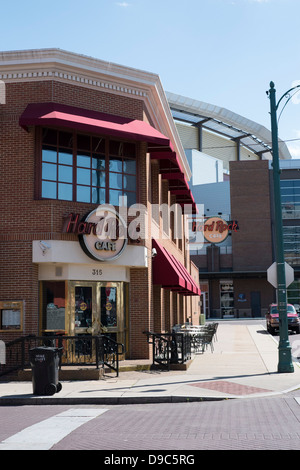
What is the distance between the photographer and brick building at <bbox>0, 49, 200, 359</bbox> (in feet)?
56.6

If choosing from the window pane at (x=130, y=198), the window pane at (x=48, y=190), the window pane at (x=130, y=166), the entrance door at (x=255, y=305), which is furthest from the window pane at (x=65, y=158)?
the entrance door at (x=255, y=305)

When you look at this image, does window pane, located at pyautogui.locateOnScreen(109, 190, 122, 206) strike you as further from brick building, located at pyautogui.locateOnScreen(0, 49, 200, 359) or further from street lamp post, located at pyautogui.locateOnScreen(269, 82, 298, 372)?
street lamp post, located at pyautogui.locateOnScreen(269, 82, 298, 372)

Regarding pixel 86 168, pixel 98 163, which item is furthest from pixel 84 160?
pixel 98 163

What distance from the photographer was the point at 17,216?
17.5 m

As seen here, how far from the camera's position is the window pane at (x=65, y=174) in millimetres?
17984

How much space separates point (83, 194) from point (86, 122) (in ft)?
7.62

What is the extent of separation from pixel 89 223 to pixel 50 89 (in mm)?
4442

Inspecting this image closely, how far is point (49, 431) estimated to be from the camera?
28.7 feet

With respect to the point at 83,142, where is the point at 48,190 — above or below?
below

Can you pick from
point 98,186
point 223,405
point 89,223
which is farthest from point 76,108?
point 223,405

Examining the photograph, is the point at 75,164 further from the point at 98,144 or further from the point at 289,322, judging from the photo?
the point at 289,322

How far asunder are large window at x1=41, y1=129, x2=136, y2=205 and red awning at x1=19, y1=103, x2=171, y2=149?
71 centimetres

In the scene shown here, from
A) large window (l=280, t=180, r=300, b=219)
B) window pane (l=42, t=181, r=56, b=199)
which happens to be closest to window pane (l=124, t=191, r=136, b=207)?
window pane (l=42, t=181, r=56, b=199)

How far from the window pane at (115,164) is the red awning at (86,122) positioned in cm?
122
